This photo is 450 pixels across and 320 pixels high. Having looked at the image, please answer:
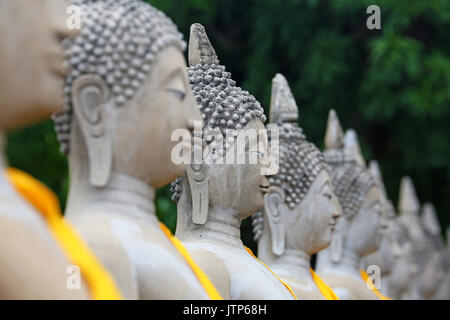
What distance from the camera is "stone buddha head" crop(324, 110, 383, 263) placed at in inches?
390

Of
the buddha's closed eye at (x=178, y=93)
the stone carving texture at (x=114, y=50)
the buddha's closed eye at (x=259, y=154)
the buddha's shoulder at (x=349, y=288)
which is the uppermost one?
the stone carving texture at (x=114, y=50)

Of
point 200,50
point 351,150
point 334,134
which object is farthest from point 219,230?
point 351,150

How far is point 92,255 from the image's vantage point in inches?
165

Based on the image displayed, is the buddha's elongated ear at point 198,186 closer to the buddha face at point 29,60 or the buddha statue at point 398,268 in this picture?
the buddha face at point 29,60

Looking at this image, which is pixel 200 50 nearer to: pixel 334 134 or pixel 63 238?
pixel 63 238

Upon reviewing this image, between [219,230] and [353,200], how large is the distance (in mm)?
3829

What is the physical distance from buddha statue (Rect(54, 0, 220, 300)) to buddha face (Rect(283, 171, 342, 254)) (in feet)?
10.5

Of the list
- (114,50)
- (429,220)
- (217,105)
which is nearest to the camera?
(114,50)

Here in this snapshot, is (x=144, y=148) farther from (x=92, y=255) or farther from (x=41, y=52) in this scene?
(x=41, y=52)

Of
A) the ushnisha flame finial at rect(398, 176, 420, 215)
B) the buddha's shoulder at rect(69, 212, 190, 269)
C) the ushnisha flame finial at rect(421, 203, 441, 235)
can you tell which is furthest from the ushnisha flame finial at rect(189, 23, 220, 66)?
the ushnisha flame finial at rect(421, 203, 441, 235)

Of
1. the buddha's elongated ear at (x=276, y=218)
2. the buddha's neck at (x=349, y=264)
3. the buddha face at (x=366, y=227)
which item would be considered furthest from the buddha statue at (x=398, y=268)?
the buddha's elongated ear at (x=276, y=218)

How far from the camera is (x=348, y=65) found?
1620 cm

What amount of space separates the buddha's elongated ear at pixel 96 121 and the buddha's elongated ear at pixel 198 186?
64.9 inches

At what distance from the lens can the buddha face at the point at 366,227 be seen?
9.92 metres
